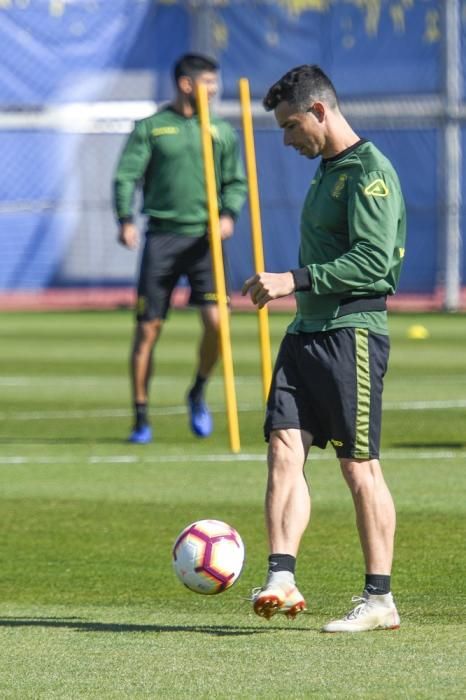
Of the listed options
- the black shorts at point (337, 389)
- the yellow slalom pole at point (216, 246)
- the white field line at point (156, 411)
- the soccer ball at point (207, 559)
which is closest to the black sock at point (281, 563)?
the soccer ball at point (207, 559)

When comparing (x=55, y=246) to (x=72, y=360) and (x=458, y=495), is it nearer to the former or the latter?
(x=72, y=360)

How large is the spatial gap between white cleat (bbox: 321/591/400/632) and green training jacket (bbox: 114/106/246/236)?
21.4 ft

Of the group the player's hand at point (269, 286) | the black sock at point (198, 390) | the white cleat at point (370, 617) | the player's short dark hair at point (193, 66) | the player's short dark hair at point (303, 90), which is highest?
the player's short dark hair at point (193, 66)

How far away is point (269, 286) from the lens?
6281 millimetres

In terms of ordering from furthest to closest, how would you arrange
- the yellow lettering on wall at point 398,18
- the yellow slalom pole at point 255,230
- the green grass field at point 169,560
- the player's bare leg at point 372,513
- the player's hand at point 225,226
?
1. the yellow lettering on wall at point 398,18
2. the player's hand at point 225,226
3. the yellow slalom pole at point 255,230
4. the player's bare leg at point 372,513
5. the green grass field at point 169,560

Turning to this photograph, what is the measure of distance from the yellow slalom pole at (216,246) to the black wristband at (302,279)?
548cm

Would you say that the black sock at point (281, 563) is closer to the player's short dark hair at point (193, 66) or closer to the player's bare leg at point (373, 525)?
the player's bare leg at point (373, 525)

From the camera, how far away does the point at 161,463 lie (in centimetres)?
1143

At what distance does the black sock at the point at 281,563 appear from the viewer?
6453 millimetres

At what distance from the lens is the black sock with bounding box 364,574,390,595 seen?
6449 millimetres

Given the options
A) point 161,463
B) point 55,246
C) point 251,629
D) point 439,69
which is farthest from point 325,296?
point 55,246

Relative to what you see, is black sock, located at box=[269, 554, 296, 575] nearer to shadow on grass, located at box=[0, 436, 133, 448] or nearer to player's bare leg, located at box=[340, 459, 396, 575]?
player's bare leg, located at box=[340, 459, 396, 575]

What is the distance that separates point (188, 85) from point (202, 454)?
8.62 feet

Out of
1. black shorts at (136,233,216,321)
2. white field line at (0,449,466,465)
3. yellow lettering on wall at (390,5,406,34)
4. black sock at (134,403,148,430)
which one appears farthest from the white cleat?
yellow lettering on wall at (390,5,406,34)
